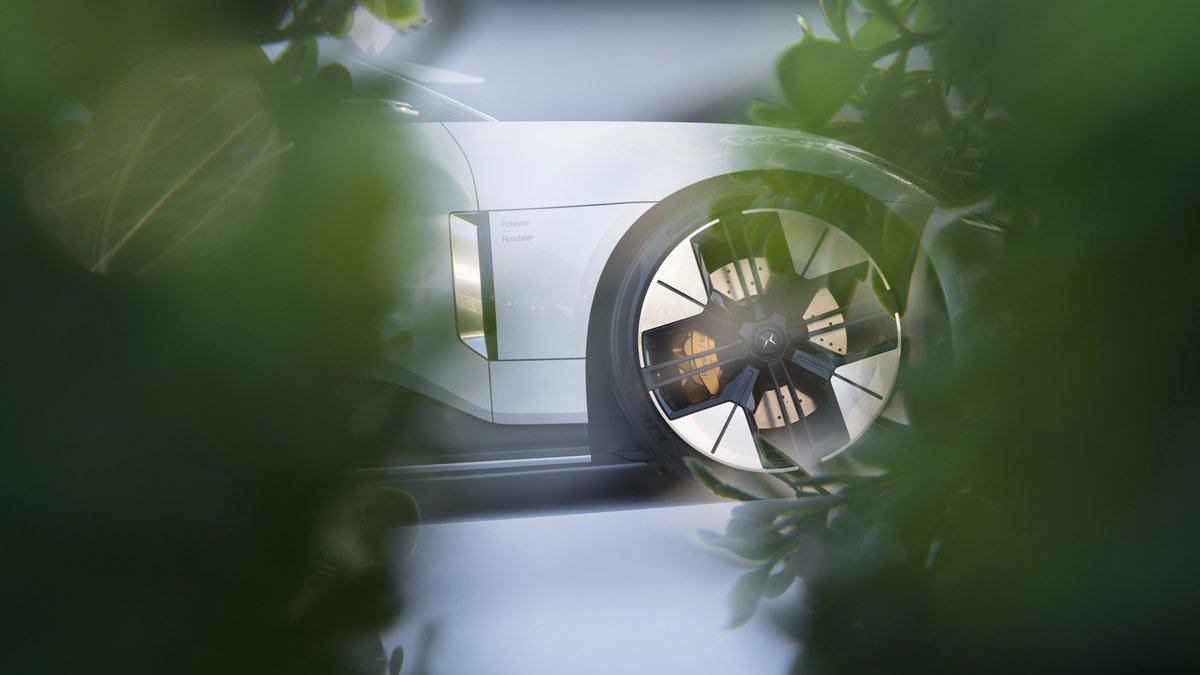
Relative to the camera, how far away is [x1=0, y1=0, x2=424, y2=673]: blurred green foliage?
12.9 inches

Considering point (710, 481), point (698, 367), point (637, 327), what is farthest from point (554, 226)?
point (710, 481)

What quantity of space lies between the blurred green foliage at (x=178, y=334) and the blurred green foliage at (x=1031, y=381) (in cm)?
25

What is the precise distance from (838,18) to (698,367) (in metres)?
1.51

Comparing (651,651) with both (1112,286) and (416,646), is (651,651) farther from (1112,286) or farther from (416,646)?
(1112,286)

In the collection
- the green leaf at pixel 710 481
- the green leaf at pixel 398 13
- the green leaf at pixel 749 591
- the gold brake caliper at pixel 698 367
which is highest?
the gold brake caliper at pixel 698 367

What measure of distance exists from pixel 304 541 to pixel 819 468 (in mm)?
297

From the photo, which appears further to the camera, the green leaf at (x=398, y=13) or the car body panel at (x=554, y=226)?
the car body panel at (x=554, y=226)

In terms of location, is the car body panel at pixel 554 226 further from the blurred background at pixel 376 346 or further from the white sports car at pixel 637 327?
the blurred background at pixel 376 346

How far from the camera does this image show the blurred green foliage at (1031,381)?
0.39 metres

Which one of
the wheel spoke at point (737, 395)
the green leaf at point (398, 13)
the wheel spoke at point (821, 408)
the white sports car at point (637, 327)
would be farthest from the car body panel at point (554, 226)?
the wheel spoke at point (821, 408)

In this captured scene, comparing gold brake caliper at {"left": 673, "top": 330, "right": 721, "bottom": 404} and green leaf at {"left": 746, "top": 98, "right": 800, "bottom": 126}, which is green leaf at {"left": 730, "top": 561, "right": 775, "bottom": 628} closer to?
green leaf at {"left": 746, "top": 98, "right": 800, "bottom": 126}

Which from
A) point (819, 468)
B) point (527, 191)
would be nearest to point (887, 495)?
point (819, 468)

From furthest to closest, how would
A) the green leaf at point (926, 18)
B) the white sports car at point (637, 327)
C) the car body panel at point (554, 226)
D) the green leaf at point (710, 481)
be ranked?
the white sports car at point (637, 327) → the car body panel at point (554, 226) → the green leaf at point (710, 481) → the green leaf at point (926, 18)

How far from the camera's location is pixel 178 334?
0.34 metres
